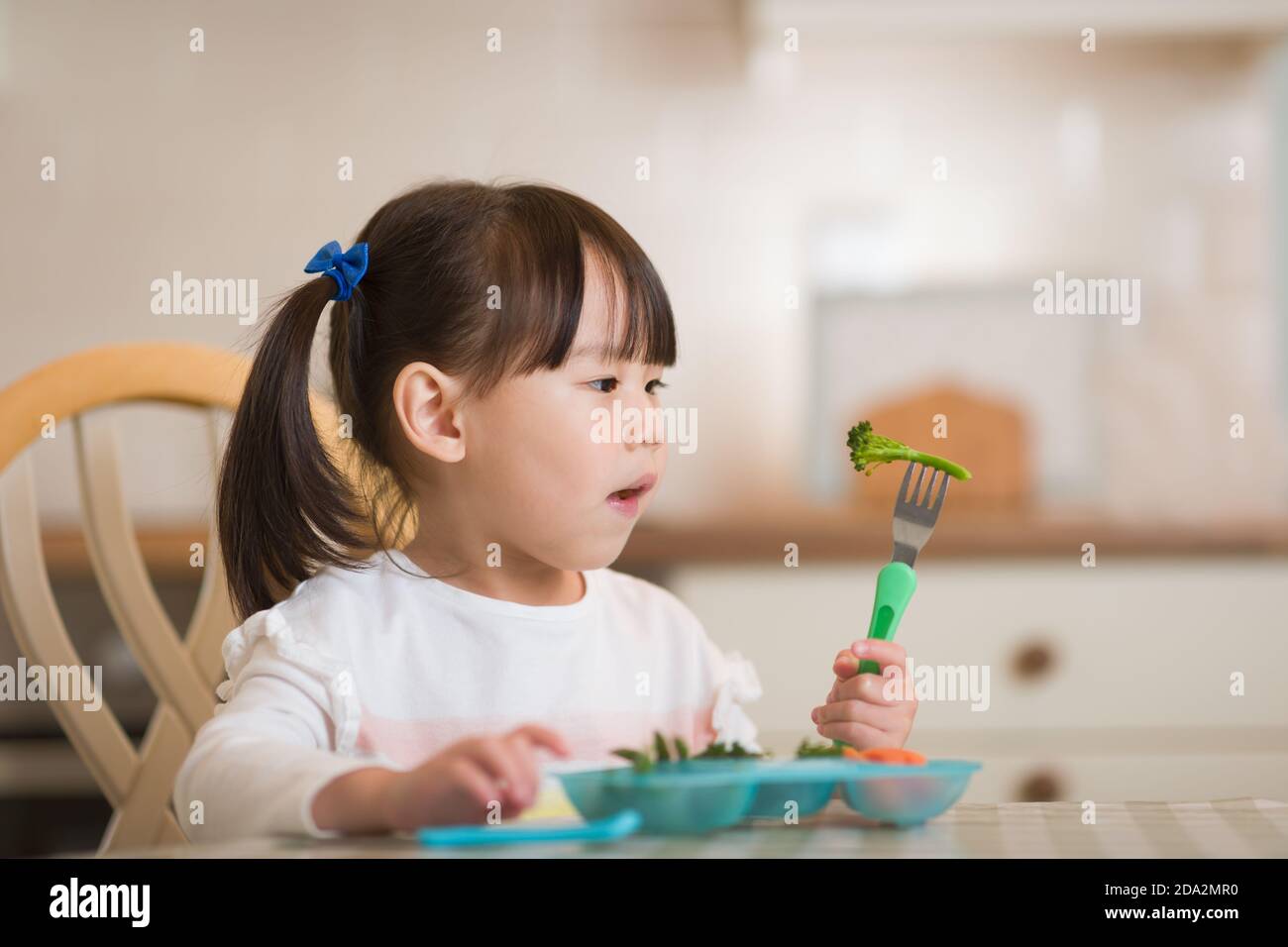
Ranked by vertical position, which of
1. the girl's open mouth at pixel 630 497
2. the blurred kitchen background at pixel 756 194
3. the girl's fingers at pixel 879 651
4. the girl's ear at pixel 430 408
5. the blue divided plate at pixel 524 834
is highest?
the blurred kitchen background at pixel 756 194

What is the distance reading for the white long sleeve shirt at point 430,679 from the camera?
53 centimetres

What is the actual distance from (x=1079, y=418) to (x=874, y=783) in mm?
1520

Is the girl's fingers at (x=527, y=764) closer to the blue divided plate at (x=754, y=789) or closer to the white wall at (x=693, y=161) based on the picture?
the blue divided plate at (x=754, y=789)

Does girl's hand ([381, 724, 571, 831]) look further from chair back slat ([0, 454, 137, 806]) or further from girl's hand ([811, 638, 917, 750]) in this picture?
chair back slat ([0, 454, 137, 806])

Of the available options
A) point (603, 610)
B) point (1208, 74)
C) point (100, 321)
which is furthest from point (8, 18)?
point (1208, 74)

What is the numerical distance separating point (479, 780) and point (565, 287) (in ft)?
1.14

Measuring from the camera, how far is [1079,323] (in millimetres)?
1825

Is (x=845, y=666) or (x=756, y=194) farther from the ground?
(x=756, y=194)

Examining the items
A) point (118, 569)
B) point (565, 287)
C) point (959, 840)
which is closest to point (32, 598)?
point (118, 569)

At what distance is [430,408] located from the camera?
0.70 meters

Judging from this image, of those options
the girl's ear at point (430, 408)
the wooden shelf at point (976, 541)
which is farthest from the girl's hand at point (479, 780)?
the wooden shelf at point (976, 541)

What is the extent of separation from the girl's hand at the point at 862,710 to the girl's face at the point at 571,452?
0.51 ft

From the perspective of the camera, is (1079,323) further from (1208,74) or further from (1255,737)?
(1255,737)

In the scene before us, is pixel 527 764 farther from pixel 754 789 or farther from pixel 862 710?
pixel 862 710
